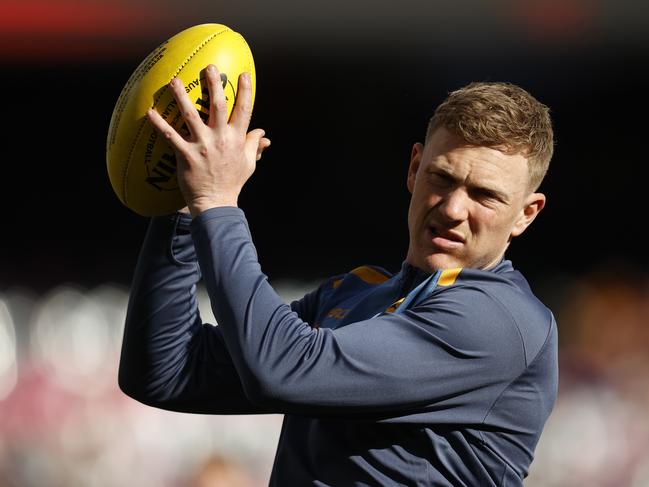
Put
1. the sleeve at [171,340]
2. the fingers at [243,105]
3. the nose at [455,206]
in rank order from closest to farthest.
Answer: the fingers at [243,105]
the nose at [455,206]
the sleeve at [171,340]

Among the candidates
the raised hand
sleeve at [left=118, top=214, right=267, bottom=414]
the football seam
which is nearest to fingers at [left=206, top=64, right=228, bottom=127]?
the raised hand

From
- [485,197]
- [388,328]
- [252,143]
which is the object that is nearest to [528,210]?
[485,197]

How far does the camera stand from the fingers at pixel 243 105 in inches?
75.6

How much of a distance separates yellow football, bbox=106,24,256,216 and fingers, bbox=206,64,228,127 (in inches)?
2.1

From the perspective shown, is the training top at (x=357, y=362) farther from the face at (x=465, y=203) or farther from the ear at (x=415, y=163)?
the ear at (x=415, y=163)

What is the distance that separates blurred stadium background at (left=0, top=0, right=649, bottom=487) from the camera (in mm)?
5812

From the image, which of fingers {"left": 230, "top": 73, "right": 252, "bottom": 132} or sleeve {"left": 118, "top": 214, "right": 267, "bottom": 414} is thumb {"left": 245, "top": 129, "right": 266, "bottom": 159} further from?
→ sleeve {"left": 118, "top": 214, "right": 267, "bottom": 414}

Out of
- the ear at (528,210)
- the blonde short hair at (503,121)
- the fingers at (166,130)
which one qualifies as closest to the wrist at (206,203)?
the fingers at (166,130)

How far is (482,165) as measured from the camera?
2.07 m

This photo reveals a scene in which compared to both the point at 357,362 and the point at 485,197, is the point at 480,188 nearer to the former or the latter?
the point at 485,197

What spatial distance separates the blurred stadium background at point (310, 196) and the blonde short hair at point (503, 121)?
3.90m

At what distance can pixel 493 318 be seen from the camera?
194 centimetres

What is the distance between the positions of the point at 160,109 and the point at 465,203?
2.05 feet

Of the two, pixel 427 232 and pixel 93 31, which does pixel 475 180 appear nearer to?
pixel 427 232
